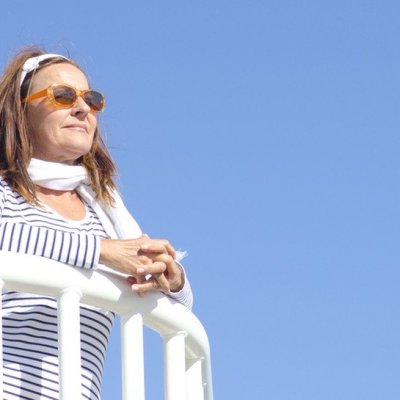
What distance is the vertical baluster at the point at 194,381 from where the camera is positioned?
4.44 meters

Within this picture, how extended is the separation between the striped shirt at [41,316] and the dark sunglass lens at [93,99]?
474 millimetres

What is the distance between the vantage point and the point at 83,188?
4.81 meters

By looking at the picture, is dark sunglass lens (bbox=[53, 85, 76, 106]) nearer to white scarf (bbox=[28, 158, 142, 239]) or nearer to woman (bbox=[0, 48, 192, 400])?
woman (bbox=[0, 48, 192, 400])

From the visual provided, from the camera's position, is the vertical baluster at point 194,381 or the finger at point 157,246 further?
the vertical baluster at point 194,381

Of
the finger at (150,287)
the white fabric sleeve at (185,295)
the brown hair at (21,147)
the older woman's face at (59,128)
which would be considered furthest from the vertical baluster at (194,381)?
the older woman's face at (59,128)

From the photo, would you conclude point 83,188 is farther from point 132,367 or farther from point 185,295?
point 132,367

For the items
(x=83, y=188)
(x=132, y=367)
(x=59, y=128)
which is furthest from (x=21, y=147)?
(x=132, y=367)

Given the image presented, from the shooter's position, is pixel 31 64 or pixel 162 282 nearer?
pixel 162 282

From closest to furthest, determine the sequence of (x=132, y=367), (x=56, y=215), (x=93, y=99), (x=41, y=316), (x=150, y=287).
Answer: (x=132, y=367) → (x=150, y=287) → (x=41, y=316) → (x=56, y=215) → (x=93, y=99)

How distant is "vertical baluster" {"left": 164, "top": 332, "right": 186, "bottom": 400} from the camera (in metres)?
4.18

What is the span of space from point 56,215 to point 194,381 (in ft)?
2.30

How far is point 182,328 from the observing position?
4.30 metres

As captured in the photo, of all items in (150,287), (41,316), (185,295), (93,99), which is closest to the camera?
(150,287)

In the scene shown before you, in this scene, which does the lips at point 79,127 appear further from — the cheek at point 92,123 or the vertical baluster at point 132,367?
the vertical baluster at point 132,367
